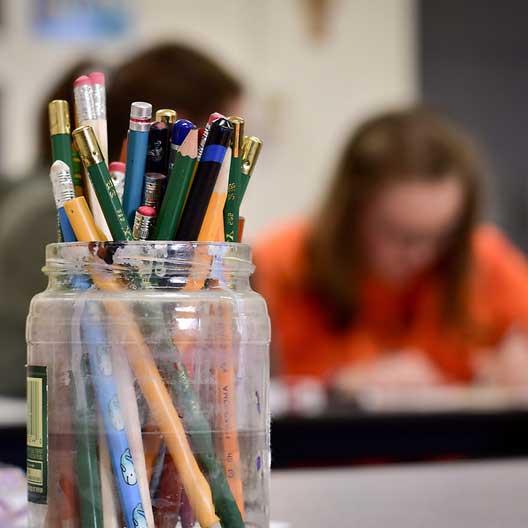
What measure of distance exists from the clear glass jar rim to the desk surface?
194mm

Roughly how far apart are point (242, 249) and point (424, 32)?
325 cm

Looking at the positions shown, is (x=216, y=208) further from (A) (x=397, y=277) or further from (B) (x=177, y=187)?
(A) (x=397, y=277)

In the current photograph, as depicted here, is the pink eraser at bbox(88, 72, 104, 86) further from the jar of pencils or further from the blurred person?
the blurred person

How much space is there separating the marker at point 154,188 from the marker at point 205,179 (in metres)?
0.01

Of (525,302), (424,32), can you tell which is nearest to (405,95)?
(424,32)

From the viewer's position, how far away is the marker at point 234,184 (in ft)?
1.47

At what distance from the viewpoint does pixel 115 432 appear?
16.2 inches

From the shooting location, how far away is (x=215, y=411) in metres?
0.43

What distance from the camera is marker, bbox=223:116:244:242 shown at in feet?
1.47

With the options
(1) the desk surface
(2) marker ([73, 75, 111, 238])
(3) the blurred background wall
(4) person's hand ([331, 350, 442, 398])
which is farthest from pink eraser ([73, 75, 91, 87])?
(3) the blurred background wall

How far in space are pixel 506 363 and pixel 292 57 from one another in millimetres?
1623

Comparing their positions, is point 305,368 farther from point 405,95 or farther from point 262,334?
point 262,334

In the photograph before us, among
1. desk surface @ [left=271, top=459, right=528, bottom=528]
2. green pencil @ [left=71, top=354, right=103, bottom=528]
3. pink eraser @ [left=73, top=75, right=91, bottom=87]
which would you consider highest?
pink eraser @ [left=73, top=75, right=91, bottom=87]

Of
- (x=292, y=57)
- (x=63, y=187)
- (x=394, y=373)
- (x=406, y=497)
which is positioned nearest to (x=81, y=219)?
(x=63, y=187)
